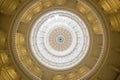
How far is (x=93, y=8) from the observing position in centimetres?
2383

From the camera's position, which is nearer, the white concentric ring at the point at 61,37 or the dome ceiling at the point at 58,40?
the dome ceiling at the point at 58,40

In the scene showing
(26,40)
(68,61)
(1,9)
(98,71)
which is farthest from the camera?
(68,61)

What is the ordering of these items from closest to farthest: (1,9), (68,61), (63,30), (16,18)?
(1,9)
(16,18)
(68,61)
(63,30)

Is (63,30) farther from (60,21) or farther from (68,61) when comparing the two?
(68,61)

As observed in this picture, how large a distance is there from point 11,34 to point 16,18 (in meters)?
1.41

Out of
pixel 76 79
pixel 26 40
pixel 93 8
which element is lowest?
pixel 76 79

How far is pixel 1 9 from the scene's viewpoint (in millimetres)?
21312

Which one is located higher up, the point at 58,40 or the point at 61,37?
the point at 61,37

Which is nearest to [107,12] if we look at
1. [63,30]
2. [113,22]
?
[113,22]

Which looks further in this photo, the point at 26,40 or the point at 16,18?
the point at 26,40

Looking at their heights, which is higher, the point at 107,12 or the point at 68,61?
the point at 107,12

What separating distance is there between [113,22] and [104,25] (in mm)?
898

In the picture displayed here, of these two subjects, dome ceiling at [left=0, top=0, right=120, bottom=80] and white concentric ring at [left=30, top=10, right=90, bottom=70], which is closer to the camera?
dome ceiling at [left=0, top=0, right=120, bottom=80]

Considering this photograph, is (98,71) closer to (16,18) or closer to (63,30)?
(16,18)
